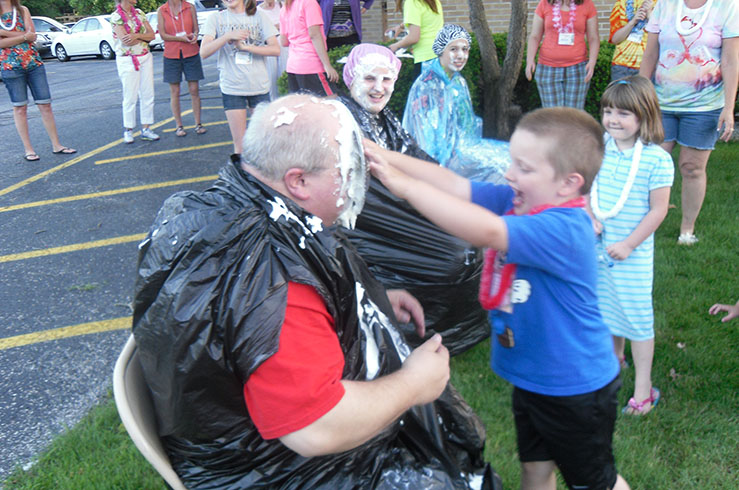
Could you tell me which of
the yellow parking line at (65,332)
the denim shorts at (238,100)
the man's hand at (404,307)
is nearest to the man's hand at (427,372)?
the man's hand at (404,307)

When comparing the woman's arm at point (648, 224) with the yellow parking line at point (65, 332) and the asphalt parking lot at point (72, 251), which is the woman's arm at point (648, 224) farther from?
the yellow parking line at point (65, 332)

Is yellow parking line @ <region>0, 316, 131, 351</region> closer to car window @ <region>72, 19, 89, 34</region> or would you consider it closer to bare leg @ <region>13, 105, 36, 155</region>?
bare leg @ <region>13, 105, 36, 155</region>

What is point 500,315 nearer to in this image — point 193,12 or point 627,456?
point 627,456

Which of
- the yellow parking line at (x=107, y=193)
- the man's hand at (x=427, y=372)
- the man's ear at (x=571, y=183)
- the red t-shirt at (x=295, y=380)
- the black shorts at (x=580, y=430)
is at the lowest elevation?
the yellow parking line at (x=107, y=193)

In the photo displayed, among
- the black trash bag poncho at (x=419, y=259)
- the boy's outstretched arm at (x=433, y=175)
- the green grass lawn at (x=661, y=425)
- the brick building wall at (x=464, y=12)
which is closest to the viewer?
the boy's outstretched arm at (x=433, y=175)

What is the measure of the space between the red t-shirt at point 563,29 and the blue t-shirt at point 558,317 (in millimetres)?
4197

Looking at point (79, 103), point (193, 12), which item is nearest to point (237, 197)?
point (193, 12)

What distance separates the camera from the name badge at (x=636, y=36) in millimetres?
5148

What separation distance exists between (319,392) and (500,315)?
0.74 meters

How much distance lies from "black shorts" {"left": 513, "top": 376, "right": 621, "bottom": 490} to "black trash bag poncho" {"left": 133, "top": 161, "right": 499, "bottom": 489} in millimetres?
348

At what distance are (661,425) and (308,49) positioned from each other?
407 cm

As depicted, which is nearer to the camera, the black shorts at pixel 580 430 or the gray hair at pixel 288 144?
the gray hair at pixel 288 144

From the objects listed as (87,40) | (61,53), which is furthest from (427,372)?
(61,53)

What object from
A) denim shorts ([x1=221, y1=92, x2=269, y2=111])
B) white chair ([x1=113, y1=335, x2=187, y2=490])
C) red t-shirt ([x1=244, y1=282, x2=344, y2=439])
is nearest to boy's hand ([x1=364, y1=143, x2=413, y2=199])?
red t-shirt ([x1=244, y1=282, x2=344, y2=439])
